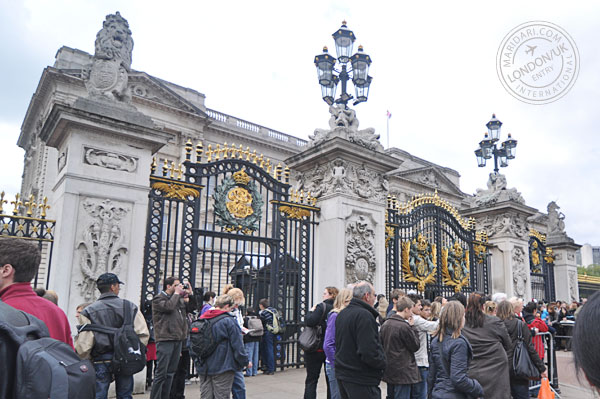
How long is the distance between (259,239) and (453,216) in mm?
6840

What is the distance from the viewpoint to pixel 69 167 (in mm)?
6910

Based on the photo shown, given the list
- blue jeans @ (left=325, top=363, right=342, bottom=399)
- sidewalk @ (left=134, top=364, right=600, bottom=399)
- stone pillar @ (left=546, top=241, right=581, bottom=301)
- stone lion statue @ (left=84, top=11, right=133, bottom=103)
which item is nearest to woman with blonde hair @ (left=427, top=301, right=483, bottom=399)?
blue jeans @ (left=325, top=363, right=342, bottom=399)

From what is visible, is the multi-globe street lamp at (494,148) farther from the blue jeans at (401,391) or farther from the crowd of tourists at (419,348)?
the blue jeans at (401,391)

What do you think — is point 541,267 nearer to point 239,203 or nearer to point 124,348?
point 239,203

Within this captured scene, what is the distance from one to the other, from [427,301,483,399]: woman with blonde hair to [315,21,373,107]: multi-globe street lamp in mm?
6406

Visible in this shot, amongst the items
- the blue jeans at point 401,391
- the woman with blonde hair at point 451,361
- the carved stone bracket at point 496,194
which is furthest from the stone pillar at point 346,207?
the carved stone bracket at point 496,194

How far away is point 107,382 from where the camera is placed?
14.6ft

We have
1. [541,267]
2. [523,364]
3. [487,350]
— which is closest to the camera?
[487,350]

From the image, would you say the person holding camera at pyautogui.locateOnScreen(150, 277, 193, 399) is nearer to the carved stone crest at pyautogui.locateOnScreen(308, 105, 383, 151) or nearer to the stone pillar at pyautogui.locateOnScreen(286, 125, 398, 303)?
the stone pillar at pyautogui.locateOnScreen(286, 125, 398, 303)

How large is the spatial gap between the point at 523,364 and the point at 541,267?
39.5 ft

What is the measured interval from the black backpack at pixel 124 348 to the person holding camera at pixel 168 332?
159 centimetres

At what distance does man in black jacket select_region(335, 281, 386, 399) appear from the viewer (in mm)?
4215

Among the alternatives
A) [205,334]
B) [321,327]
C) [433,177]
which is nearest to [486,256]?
[321,327]

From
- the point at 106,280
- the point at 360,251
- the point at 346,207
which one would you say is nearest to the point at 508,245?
the point at 360,251
